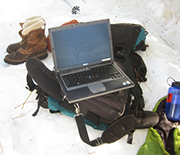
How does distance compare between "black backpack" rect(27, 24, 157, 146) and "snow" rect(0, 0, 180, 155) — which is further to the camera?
"snow" rect(0, 0, 180, 155)

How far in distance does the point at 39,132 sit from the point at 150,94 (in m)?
1.11

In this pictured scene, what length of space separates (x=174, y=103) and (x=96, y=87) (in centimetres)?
68

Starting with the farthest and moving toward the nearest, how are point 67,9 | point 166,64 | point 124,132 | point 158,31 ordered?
point 67,9 → point 158,31 → point 166,64 → point 124,132

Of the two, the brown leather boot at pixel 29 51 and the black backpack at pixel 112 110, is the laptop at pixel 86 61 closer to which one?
the black backpack at pixel 112 110

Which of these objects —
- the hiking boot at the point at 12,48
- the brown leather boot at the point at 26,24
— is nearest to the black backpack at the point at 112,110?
the brown leather boot at the point at 26,24

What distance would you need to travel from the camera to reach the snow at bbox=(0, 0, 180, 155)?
59.3 inches

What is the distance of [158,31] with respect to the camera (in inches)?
118

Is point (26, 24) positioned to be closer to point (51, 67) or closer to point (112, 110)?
point (51, 67)

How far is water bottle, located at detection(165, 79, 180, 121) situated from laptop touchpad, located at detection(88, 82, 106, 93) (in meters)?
0.60

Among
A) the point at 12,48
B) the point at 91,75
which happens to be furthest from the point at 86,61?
the point at 12,48

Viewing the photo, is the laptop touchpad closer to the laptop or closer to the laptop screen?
the laptop

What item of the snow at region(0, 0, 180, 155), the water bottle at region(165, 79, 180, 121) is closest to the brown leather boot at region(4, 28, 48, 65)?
the snow at region(0, 0, 180, 155)

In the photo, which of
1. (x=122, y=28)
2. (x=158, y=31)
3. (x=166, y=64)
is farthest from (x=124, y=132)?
(x=158, y=31)

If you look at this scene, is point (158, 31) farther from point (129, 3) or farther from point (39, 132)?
point (39, 132)
